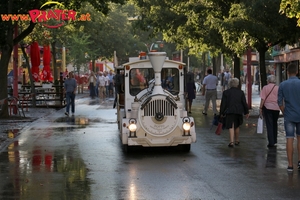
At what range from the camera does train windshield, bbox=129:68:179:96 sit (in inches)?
595

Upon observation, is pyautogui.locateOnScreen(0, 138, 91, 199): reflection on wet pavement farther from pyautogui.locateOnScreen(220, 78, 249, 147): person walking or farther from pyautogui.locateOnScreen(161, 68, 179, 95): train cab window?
pyautogui.locateOnScreen(220, 78, 249, 147): person walking

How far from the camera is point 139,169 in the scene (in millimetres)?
11461

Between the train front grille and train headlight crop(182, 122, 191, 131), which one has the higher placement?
the train front grille

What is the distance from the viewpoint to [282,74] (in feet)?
151

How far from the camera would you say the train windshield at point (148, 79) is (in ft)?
49.6

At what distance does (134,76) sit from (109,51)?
55.5 m

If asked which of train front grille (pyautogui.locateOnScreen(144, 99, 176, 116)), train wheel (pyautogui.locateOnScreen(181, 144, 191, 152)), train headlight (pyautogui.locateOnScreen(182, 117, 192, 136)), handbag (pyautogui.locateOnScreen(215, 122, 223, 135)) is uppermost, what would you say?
train front grille (pyautogui.locateOnScreen(144, 99, 176, 116))

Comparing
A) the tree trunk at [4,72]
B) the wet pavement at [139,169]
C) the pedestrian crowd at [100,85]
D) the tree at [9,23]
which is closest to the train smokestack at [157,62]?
the wet pavement at [139,169]

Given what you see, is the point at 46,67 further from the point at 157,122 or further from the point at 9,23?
the point at 157,122

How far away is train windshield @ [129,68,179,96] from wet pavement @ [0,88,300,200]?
1487mm

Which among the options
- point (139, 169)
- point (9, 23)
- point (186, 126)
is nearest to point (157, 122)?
point (186, 126)

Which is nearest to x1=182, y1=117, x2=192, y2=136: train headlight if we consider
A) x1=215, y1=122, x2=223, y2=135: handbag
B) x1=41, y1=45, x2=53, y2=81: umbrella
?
x1=215, y1=122, x2=223, y2=135: handbag

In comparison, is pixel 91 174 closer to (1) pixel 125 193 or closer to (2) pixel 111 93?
(1) pixel 125 193

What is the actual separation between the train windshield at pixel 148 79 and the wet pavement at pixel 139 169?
58.5 inches
